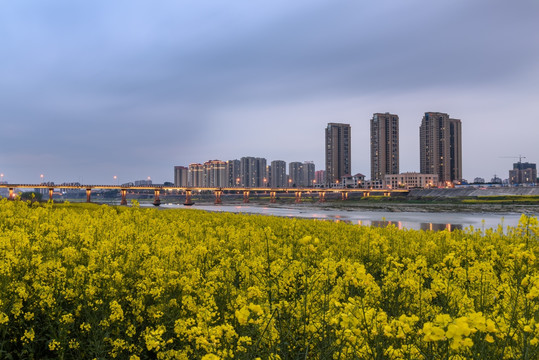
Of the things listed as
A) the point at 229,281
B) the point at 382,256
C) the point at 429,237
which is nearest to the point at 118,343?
the point at 229,281

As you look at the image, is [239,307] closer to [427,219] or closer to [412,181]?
[427,219]

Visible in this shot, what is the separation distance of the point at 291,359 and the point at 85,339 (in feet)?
9.85

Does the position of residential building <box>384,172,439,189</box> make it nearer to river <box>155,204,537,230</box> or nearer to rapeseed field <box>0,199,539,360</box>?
river <box>155,204,537,230</box>

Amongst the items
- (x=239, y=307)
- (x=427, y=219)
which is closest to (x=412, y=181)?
(x=427, y=219)

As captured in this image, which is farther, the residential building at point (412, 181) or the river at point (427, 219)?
the residential building at point (412, 181)

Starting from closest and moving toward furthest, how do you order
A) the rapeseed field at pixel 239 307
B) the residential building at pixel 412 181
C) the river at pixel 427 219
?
the rapeseed field at pixel 239 307 → the river at pixel 427 219 → the residential building at pixel 412 181

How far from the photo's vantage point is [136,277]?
5.66 metres

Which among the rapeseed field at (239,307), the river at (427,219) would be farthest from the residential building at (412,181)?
the rapeseed field at (239,307)

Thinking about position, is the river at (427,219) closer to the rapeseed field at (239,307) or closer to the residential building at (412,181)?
the rapeseed field at (239,307)

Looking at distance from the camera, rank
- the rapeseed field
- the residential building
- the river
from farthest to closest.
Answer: the residential building → the river → the rapeseed field

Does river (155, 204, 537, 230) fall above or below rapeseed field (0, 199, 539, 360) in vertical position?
below

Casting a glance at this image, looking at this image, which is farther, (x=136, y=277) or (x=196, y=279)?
(x=136, y=277)

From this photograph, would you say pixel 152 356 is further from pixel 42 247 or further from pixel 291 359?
pixel 42 247

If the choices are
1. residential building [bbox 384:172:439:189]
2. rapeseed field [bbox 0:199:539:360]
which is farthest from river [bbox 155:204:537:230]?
residential building [bbox 384:172:439:189]
